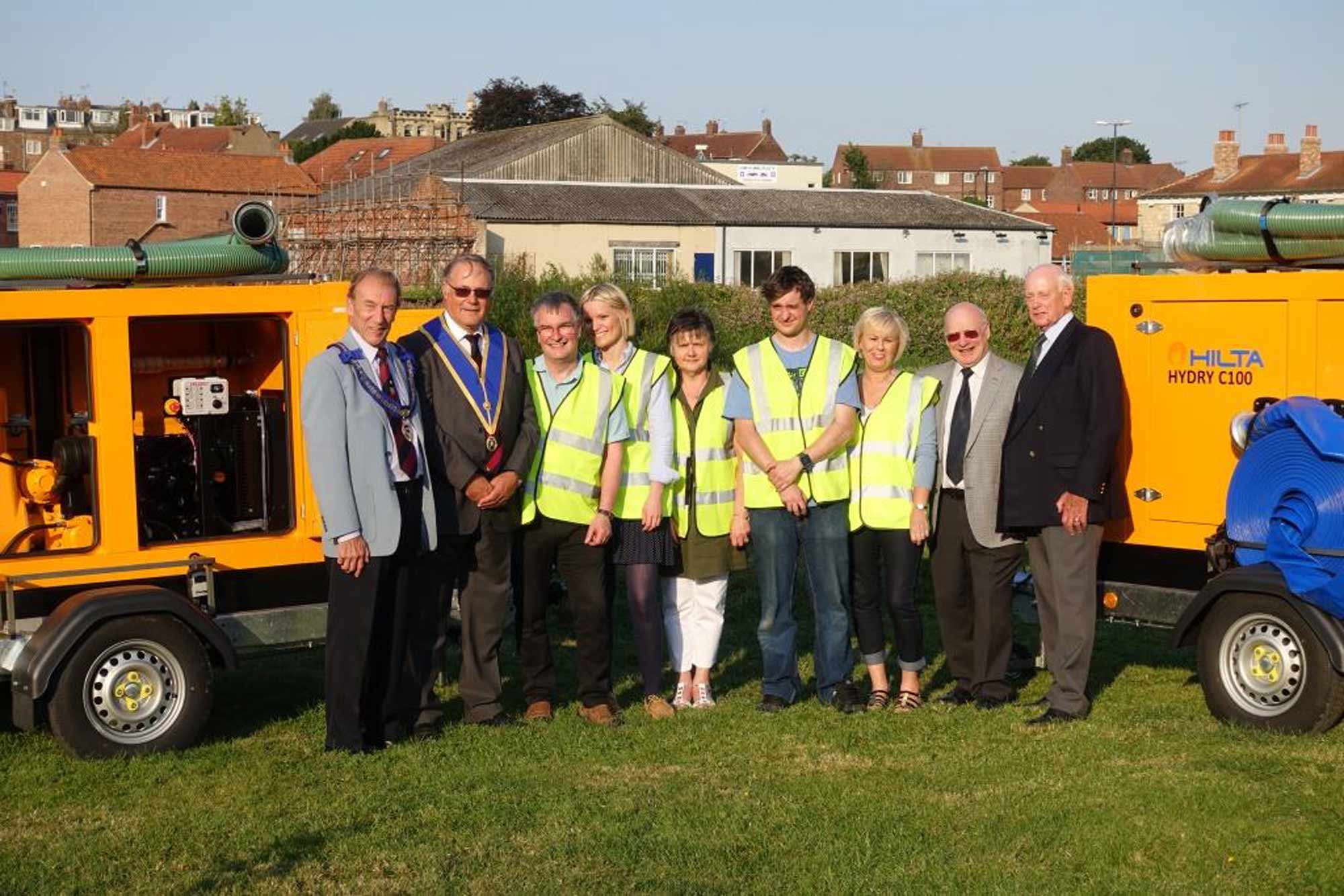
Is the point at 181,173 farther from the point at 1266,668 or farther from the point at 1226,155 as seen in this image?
the point at 1266,668

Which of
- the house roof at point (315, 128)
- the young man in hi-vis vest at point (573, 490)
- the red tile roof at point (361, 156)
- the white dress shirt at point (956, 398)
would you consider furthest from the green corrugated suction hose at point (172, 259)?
the house roof at point (315, 128)

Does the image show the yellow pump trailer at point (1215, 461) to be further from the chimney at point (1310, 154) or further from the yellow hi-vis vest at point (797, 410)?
the chimney at point (1310, 154)

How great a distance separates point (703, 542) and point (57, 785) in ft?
10.5

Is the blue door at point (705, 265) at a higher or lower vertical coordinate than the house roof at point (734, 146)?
lower

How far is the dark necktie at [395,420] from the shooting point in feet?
24.0

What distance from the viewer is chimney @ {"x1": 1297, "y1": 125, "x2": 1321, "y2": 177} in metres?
78.9

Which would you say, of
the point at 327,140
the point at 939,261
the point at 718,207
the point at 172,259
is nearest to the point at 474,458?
the point at 172,259

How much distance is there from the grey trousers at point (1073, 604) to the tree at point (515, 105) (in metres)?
85.0

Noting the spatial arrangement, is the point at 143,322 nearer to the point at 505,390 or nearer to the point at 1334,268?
the point at 505,390

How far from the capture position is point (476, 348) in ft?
25.9

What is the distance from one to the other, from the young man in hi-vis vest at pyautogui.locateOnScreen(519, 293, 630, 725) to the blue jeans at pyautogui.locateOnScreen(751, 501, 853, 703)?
2.61 feet

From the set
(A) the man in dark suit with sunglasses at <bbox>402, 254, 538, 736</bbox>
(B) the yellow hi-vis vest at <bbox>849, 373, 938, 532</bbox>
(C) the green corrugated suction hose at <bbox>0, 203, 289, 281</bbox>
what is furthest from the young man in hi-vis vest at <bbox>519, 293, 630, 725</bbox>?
(C) the green corrugated suction hose at <bbox>0, 203, 289, 281</bbox>

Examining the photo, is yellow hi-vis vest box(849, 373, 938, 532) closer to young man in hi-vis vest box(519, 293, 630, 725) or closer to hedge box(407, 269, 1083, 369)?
young man in hi-vis vest box(519, 293, 630, 725)

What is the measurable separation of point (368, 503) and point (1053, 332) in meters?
3.31
